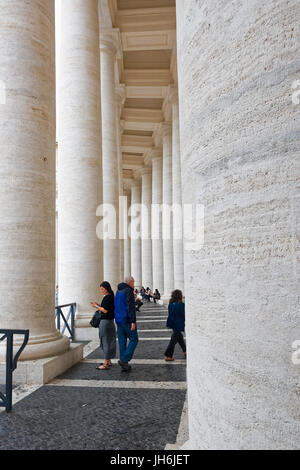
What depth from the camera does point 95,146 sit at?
25.2 m

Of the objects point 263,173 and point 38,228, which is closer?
point 263,173

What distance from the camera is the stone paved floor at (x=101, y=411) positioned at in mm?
8844

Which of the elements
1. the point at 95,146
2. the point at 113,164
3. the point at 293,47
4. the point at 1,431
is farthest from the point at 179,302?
the point at 113,164

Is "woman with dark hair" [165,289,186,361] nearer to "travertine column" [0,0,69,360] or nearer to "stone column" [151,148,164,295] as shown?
"travertine column" [0,0,69,360]

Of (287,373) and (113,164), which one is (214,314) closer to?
(287,373)

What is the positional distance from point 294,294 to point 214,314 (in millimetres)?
1003

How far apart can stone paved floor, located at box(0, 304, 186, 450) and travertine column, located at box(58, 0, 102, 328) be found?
813 cm

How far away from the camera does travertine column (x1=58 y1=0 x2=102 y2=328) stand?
2388 cm

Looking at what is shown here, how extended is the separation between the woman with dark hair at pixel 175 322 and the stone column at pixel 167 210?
39.1m

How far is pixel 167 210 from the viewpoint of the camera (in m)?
61.0

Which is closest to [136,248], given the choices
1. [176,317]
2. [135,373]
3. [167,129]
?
[167,129]

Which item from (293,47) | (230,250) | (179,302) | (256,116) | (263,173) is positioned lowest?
(179,302)

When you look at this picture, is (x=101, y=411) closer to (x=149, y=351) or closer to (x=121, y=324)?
(x=121, y=324)

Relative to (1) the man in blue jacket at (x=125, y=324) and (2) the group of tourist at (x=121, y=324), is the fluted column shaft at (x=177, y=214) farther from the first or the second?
(1) the man in blue jacket at (x=125, y=324)
